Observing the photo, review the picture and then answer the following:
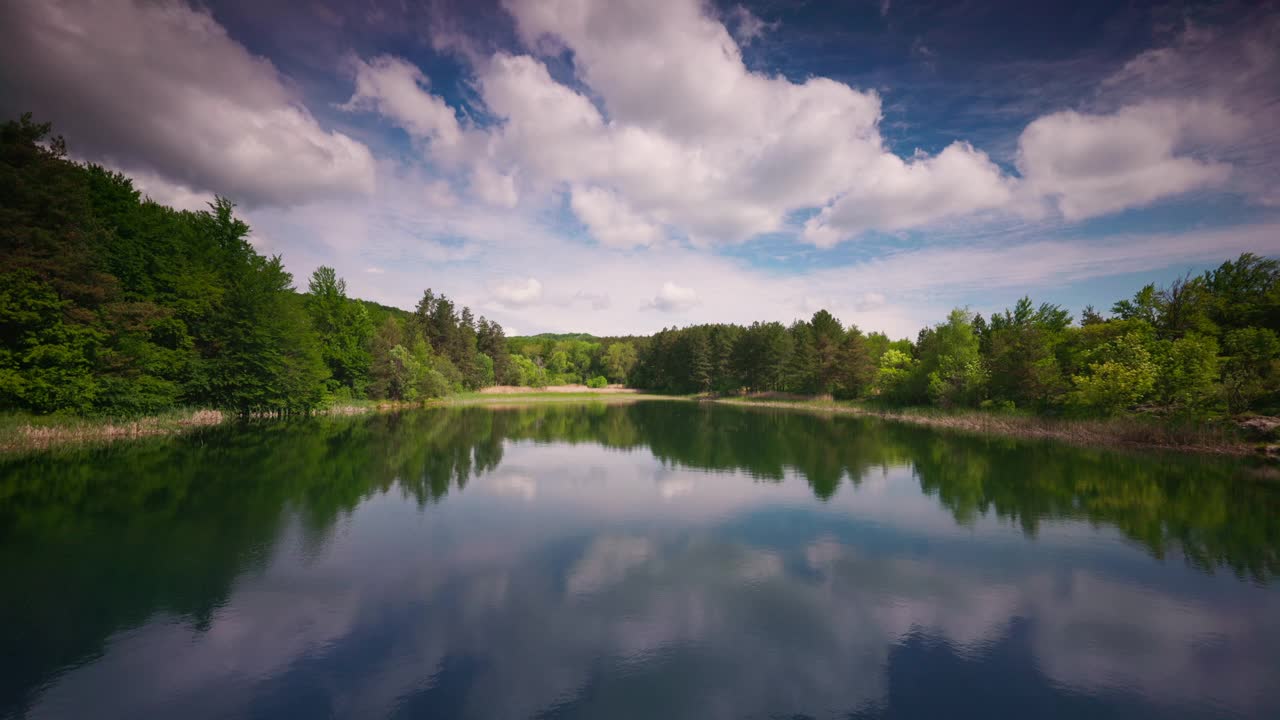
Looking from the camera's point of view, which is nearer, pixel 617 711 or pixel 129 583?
pixel 617 711

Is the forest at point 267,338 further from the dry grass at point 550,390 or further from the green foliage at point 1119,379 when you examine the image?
the dry grass at point 550,390

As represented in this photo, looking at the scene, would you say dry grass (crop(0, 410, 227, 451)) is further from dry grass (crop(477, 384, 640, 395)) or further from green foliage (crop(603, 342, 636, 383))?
green foliage (crop(603, 342, 636, 383))

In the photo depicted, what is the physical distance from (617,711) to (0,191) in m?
35.2

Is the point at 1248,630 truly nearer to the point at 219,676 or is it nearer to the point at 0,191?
the point at 219,676

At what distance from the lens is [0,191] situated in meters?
22.7

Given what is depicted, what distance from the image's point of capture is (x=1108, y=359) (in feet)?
108

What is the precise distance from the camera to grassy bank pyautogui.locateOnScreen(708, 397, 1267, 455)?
1012 inches

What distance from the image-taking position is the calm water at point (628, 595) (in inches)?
263

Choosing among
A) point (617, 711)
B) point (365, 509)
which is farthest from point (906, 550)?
point (365, 509)

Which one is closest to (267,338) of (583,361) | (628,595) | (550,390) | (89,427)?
(89,427)

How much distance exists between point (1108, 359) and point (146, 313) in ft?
192

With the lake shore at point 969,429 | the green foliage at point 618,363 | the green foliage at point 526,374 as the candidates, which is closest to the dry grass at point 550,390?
the green foliage at point 526,374

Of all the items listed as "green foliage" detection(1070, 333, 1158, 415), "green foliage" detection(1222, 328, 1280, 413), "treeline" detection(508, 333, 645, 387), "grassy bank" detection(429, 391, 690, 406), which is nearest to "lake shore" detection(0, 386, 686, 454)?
"grassy bank" detection(429, 391, 690, 406)

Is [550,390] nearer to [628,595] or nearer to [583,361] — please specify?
[583,361]
